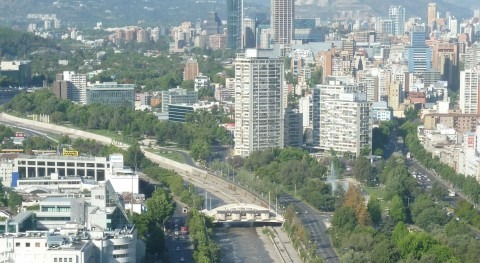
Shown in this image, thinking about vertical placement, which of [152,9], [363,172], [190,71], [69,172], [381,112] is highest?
[152,9]

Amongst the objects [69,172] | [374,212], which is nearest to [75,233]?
[374,212]

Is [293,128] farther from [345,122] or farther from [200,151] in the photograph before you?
[200,151]

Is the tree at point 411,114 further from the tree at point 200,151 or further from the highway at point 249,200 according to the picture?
the highway at point 249,200

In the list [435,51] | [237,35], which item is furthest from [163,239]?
[237,35]

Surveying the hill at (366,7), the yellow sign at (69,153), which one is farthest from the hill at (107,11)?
the yellow sign at (69,153)

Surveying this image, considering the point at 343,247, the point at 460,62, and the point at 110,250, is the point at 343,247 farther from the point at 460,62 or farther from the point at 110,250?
the point at 460,62

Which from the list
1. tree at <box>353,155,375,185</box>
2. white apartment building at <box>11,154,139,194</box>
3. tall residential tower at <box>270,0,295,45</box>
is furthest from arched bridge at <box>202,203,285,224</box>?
tall residential tower at <box>270,0,295,45</box>
